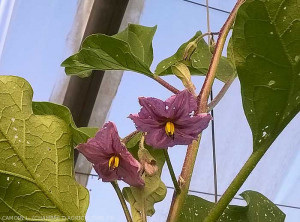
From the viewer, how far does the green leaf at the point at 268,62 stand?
0.27 metres

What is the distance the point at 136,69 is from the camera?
42 cm

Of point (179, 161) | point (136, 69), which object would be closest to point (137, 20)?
point (179, 161)

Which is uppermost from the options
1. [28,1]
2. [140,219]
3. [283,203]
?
[28,1]

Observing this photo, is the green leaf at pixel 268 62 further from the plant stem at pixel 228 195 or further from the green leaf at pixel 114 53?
the green leaf at pixel 114 53

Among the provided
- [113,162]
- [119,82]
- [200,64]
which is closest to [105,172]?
[113,162]

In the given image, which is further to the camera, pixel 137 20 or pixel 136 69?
pixel 137 20

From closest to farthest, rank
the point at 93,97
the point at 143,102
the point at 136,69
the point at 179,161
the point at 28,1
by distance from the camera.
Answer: the point at 143,102, the point at 136,69, the point at 28,1, the point at 93,97, the point at 179,161

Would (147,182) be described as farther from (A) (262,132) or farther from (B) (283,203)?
(B) (283,203)

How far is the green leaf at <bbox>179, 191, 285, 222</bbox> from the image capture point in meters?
0.40

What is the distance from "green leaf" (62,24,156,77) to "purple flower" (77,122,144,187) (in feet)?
0.36

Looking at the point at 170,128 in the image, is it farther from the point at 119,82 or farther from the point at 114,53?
the point at 119,82

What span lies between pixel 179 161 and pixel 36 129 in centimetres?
92

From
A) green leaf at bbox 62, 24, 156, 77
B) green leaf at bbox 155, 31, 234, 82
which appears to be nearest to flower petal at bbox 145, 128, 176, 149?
green leaf at bbox 62, 24, 156, 77

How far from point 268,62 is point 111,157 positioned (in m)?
0.13
